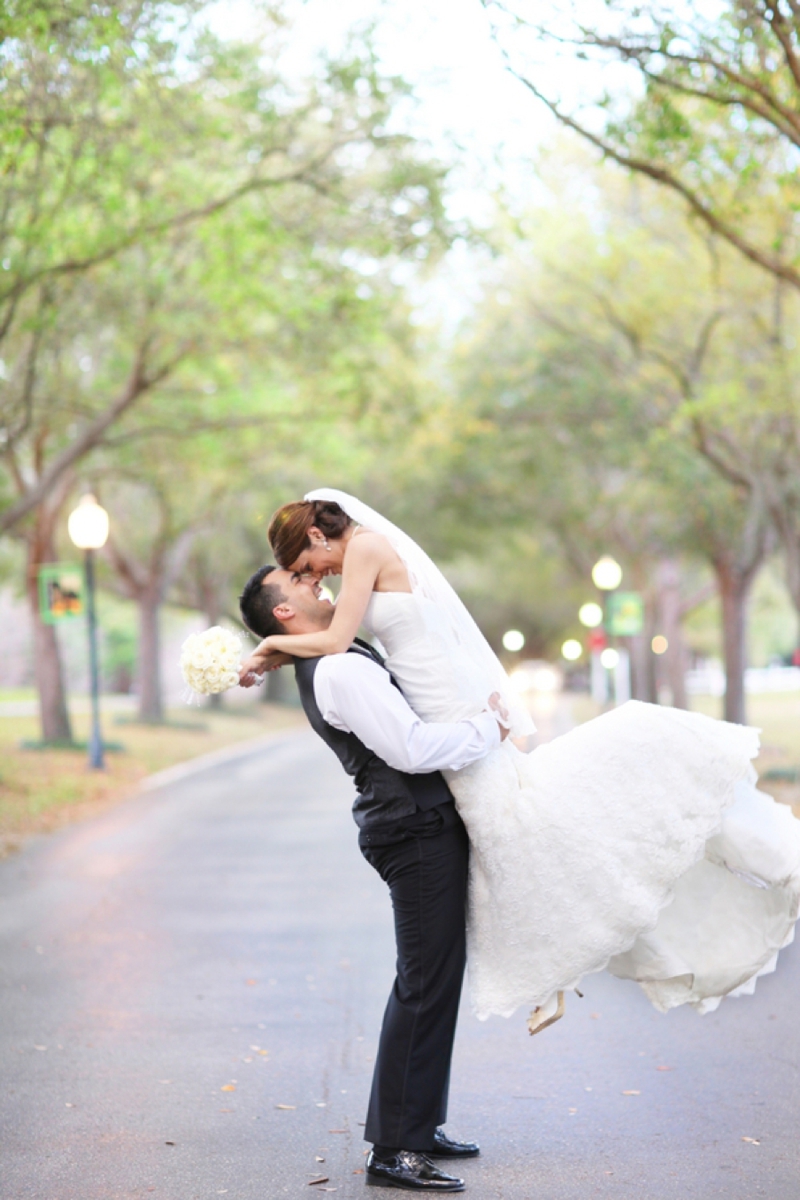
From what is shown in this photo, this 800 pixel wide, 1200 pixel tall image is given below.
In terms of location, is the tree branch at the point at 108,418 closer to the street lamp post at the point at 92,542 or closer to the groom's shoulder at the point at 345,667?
the street lamp post at the point at 92,542

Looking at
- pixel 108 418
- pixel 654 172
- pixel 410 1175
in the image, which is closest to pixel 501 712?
pixel 410 1175

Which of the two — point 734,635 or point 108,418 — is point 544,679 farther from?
point 108,418

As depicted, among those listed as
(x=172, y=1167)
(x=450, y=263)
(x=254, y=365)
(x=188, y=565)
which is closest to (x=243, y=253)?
(x=254, y=365)

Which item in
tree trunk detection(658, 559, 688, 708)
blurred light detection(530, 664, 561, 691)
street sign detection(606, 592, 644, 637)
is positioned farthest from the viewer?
blurred light detection(530, 664, 561, 691)

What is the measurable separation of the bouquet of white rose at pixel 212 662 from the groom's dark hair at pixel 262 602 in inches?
4.8

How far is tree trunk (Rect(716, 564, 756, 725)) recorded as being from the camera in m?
24.0

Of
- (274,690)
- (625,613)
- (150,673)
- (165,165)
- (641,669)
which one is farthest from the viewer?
(274,690)

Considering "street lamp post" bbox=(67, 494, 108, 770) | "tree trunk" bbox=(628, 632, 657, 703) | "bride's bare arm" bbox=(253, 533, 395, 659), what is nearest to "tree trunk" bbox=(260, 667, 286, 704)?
"tree trunk" bbox=(628, 632, 657, 703)

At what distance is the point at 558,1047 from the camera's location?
634cm

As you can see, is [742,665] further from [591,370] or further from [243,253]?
[243,253]

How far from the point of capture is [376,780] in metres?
4.48

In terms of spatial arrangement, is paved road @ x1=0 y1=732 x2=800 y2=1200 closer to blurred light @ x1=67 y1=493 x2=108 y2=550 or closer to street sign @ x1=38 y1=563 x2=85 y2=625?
street sign @ x1=38 y1=563 x2=85 y2=625

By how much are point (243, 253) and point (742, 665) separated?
12050 millimetres

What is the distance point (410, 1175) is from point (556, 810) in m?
1.31
